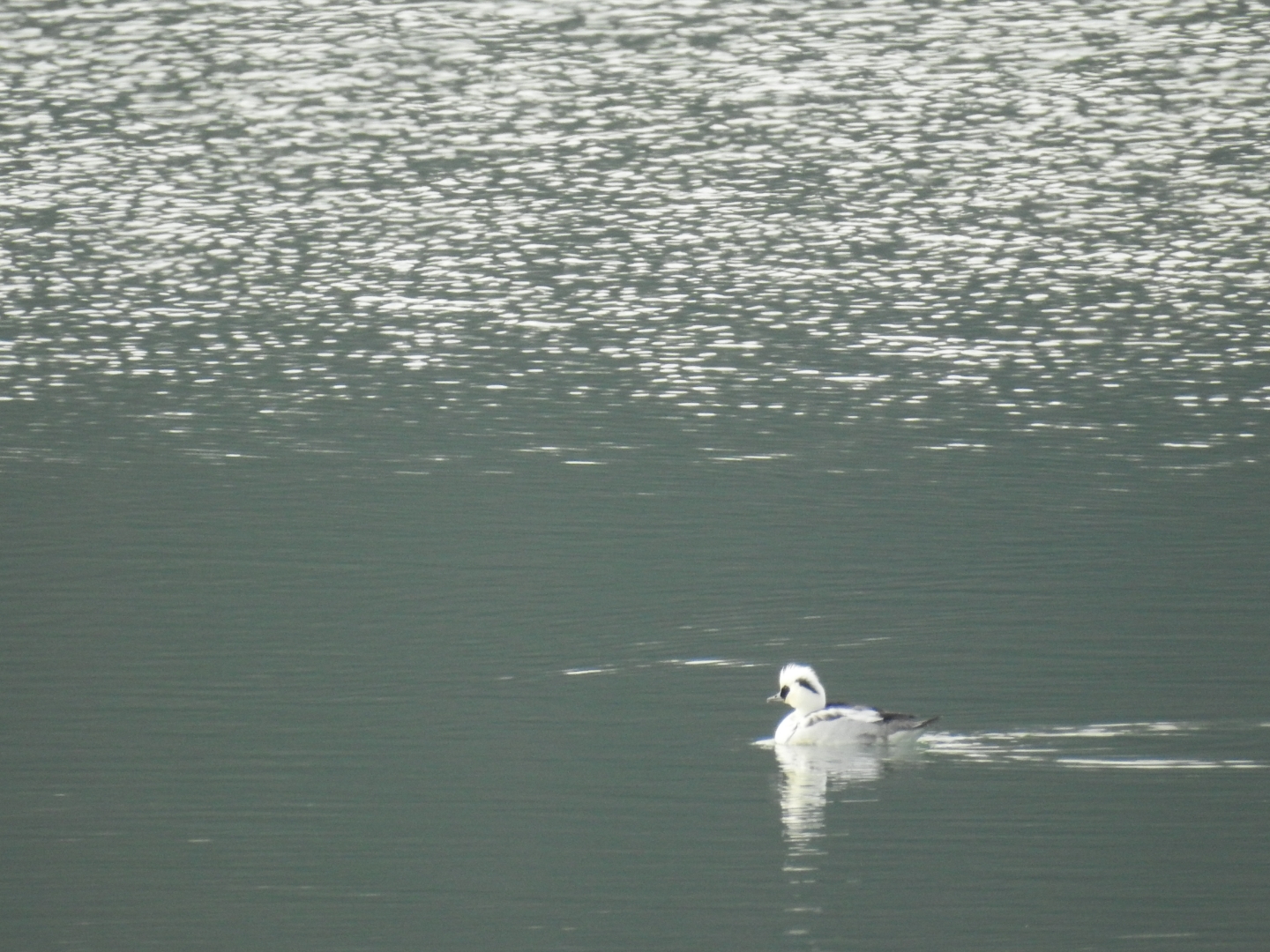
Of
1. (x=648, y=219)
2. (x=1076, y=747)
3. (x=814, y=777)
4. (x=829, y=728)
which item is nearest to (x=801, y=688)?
(x=829, y=728)

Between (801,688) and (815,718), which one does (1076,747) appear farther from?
(801,688)

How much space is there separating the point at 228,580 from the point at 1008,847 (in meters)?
9.55

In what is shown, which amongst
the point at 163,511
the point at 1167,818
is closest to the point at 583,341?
the point at 163,511

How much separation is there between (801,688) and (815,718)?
0.23 metres

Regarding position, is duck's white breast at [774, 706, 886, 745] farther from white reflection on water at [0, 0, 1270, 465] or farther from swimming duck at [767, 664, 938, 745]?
white reflection on water at [0, 0, 1270, 465]

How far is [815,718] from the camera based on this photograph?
621 inches

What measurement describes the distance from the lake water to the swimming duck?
20 cm

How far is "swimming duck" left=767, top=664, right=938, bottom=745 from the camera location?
15672mm

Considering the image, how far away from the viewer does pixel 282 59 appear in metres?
53.8

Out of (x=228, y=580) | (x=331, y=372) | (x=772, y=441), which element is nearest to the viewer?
(x=228, y=580)

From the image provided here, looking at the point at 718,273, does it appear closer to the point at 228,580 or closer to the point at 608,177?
the point at 608,177

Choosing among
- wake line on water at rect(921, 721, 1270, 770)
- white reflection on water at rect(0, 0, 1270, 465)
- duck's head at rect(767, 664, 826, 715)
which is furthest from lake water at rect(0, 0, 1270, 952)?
duck's head at rect(767, 664, 826, 715)

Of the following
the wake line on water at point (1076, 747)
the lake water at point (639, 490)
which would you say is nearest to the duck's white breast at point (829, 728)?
the lake water at point (639, 490)

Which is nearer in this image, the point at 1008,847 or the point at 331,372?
the point at 1008,847
